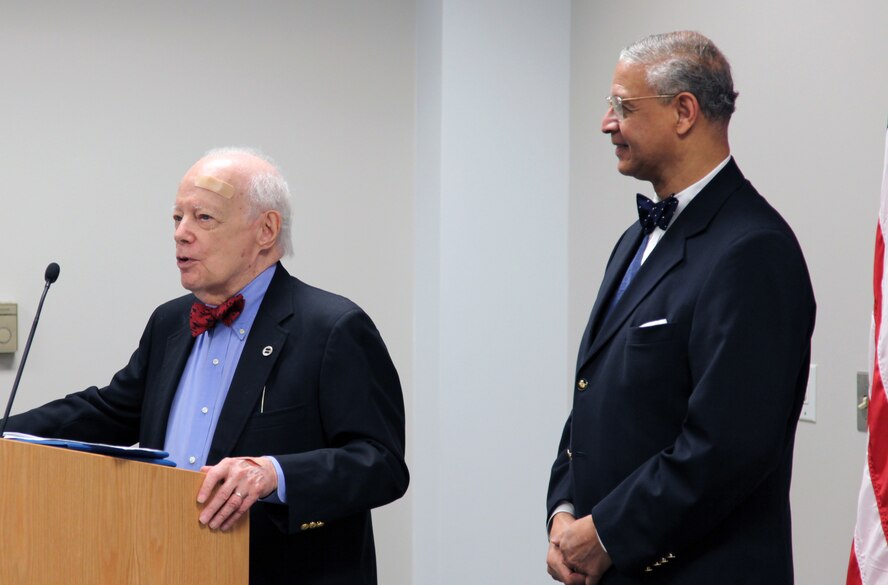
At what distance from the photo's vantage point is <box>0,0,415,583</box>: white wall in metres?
3.51

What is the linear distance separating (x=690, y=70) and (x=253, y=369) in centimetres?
97

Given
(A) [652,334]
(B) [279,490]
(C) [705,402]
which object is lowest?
(B) [279,490]

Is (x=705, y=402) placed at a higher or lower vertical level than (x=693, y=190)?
lower

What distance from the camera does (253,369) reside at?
210cm

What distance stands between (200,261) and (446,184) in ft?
5.36

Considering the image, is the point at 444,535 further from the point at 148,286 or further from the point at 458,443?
the point at 148,286

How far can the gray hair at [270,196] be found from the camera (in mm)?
2221

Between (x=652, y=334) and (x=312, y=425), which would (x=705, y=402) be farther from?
(x=312, y=425)

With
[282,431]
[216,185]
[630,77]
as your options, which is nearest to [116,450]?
[282,431]

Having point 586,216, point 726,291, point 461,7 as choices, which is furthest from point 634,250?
point 461,7

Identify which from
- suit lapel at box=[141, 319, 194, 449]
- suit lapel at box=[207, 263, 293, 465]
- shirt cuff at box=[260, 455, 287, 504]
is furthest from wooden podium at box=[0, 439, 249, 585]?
suit lapel at box=[141, 319, 194, 449]

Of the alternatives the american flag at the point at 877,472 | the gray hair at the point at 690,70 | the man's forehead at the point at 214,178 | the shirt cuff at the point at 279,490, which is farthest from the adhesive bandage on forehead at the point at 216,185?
the american flag at the point at 877,472

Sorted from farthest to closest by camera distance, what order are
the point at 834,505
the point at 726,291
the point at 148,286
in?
the point at 148,286
the point at 834,505
the point at 726,291

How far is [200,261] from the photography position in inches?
85.3
